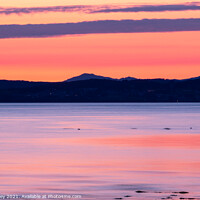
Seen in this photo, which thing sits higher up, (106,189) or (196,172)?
(196,172)

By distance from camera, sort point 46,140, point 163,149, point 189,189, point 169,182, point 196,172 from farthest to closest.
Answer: point 46,140
point 163,149
point 196,172
point 169,182
point 189,189

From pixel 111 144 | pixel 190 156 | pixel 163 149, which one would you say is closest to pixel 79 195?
pixel 190 156

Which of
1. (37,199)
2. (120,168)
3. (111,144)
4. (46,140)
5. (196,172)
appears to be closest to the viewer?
(37,199)

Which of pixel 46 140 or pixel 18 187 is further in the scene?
pixel 46 140

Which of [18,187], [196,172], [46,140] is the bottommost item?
[18,187]

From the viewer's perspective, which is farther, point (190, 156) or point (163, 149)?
point (163, 149)

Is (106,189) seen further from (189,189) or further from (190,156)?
(190,156)

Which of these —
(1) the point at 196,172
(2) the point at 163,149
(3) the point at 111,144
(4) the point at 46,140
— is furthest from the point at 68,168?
(4) the point at 46,140

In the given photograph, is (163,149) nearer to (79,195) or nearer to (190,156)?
(190,156)

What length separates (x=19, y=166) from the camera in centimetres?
4419

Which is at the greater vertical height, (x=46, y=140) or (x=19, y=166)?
(x=46, y=140)

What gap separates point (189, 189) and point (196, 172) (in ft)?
22.5

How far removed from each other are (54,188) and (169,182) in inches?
225

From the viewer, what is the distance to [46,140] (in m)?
71.4
